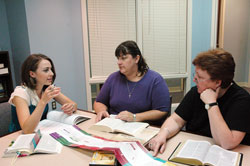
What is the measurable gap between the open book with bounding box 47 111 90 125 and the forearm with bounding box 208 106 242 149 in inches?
36.8

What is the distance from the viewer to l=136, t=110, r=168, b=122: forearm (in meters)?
1.69

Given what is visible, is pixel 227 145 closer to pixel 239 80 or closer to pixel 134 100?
pixel 134 100

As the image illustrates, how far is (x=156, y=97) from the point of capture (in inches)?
73.4

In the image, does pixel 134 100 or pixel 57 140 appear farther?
pixel 134 100

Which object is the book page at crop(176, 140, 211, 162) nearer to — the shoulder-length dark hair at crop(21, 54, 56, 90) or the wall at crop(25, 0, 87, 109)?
the shoulder-length dark hair at crop(21, 54, 56, 90)

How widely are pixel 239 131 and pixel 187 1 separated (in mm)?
2725

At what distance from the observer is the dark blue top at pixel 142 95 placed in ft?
6.13

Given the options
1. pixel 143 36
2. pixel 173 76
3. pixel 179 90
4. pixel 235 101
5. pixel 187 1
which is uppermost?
pixel 187 1

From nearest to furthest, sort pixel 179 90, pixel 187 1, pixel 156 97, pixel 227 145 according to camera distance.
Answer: pixel 227 145 → pixel 156 97 → pixel 187 1 → pixel 179 90

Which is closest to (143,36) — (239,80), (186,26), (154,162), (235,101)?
(186,26)

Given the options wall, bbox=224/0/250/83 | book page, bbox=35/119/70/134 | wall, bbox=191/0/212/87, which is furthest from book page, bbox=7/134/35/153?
wall, bbox=224/0/250/83

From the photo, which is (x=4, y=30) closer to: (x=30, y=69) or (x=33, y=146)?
(x=30, y=69)

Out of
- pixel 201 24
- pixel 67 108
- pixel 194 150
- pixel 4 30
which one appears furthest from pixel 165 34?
pixel 194 150

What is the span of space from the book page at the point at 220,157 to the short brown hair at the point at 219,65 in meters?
0.38
